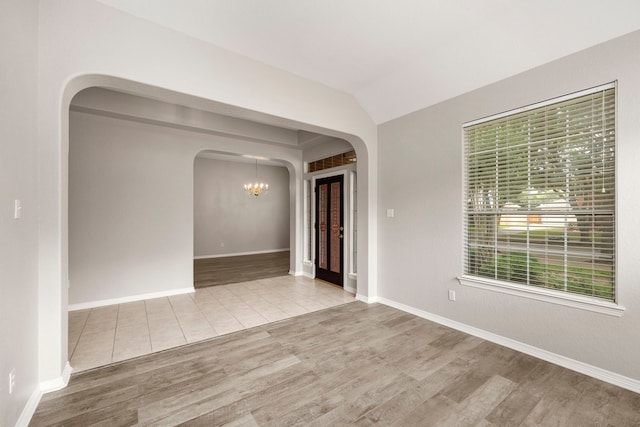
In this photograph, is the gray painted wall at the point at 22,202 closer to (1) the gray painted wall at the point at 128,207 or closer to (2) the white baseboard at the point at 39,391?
(2) the white baseboard at the point at 39,391

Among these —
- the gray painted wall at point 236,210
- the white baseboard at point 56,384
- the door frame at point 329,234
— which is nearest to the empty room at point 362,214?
the white baseboard at point 56,384

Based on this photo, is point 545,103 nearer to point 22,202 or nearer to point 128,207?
point 22,202

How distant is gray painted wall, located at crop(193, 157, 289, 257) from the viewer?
819 centimetres

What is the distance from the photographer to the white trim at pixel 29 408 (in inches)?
67.5

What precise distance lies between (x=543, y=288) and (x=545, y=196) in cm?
89

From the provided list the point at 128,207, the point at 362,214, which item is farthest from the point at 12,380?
the point at 362,214

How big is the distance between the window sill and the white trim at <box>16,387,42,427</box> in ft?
12.7

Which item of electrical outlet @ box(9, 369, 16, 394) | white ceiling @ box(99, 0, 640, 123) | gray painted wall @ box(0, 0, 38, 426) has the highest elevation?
white ceiling @ box(99, 0, 640, 123)

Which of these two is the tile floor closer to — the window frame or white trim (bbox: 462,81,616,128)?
the window frame

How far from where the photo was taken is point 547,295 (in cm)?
257

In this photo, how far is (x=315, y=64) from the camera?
10.4 ft

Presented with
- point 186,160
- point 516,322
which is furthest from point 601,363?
point 186,160

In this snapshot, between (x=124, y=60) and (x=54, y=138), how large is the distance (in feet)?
2.84

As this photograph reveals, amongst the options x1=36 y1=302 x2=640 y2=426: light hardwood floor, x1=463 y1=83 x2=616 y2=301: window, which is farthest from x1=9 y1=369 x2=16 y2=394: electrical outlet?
x1=463 y1=83 x2=616 y2=301: window
